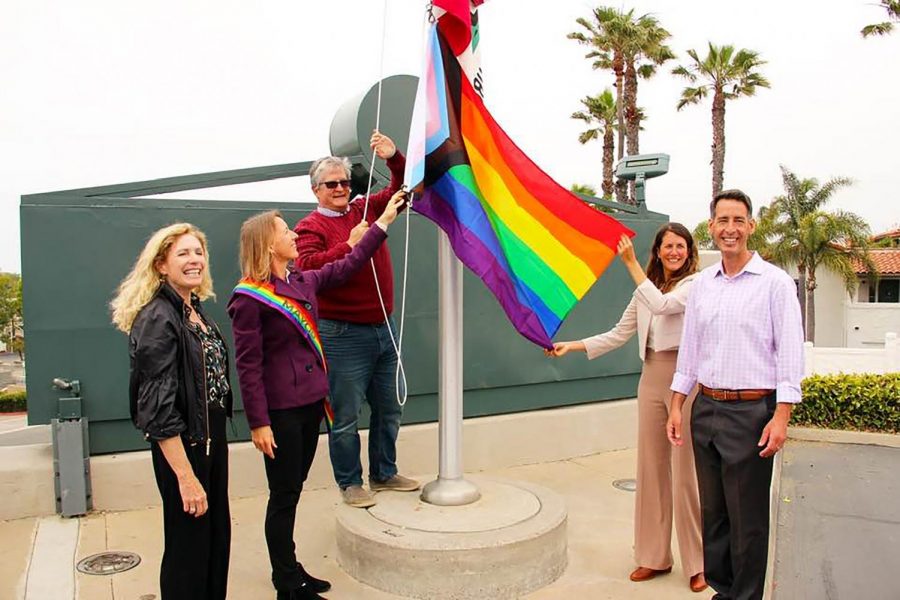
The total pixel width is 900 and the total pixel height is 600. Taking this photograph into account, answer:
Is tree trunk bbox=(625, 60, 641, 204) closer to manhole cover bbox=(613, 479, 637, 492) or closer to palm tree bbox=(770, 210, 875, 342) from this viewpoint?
palm tree bbox=(770, 210, 875, 342)

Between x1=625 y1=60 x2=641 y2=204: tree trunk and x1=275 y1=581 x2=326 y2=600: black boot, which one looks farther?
x1=625 y1=60 x2=641 y2=204: tree trunk

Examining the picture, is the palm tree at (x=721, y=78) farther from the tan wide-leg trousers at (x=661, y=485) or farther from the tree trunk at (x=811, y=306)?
the tan wide-leg trousers at (x=661, y=485)

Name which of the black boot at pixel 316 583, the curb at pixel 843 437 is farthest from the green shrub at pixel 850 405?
the black boot at pixel 316 583

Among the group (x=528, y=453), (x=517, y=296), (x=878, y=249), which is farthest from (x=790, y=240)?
(x=517, y=296)

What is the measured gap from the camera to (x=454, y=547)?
316 cm

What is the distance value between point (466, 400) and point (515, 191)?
230 cm

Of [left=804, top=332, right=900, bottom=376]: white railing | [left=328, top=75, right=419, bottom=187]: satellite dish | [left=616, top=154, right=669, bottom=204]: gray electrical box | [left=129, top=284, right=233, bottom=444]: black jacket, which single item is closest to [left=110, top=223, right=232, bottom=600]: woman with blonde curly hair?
[left=129, top=284, right=233, bottom=444]: black jacket

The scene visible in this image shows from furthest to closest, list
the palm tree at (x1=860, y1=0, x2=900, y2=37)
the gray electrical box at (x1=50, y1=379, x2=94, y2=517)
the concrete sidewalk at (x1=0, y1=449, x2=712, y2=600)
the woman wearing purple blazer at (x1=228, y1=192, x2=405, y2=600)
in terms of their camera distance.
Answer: the palm tree at (x1=860, y1=0, x2=900, y2=37), the gray electrical box at (x1=50, y1=379, x2=94, y2=517), the concrete sidewalk at (x1=0, y1=449, x2=712, y2=600), the woman wearing purple blazer at (x1=228, y1=192, x2=405, y2=600)

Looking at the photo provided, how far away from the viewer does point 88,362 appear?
170 inches

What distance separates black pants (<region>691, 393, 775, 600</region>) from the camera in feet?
9.18

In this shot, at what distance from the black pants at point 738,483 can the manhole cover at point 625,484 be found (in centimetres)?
201

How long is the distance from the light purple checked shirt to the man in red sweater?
165 cm

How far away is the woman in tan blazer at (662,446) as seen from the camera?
339 centimetres

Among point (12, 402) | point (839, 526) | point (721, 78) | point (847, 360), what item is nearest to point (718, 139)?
point (721, 78)
